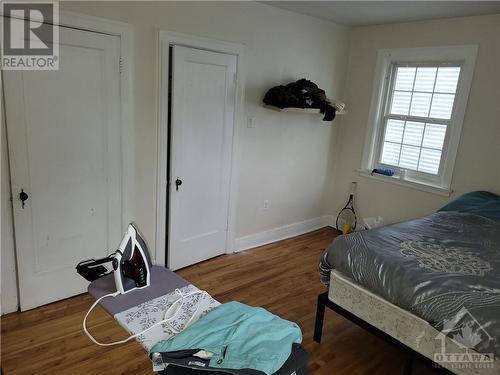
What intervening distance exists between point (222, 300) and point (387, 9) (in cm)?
299

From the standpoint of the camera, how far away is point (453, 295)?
1.94 m

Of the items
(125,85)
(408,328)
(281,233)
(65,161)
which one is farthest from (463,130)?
(65,161)

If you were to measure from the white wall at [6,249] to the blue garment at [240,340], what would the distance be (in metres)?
1.77

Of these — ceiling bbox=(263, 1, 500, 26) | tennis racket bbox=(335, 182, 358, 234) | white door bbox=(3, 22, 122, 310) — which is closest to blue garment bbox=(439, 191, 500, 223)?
tennis racket bbox=(335, 182, 358, 234)

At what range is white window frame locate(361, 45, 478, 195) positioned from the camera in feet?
11.8

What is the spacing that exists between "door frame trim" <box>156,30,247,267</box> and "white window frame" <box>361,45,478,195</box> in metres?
1.67

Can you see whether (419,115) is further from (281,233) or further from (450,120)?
(281,233)

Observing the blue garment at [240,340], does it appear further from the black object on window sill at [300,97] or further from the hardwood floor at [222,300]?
the black object on window sill at [300,97]

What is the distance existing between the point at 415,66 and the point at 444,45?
0.36 m

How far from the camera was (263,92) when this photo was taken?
147 inches

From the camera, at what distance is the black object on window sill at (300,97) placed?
3596 mm

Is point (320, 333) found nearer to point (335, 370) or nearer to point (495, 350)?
point (335, 370)

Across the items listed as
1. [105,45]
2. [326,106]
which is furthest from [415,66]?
[105,45]

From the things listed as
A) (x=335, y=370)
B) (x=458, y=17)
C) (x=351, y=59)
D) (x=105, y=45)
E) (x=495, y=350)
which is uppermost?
(x=458, y=17)
